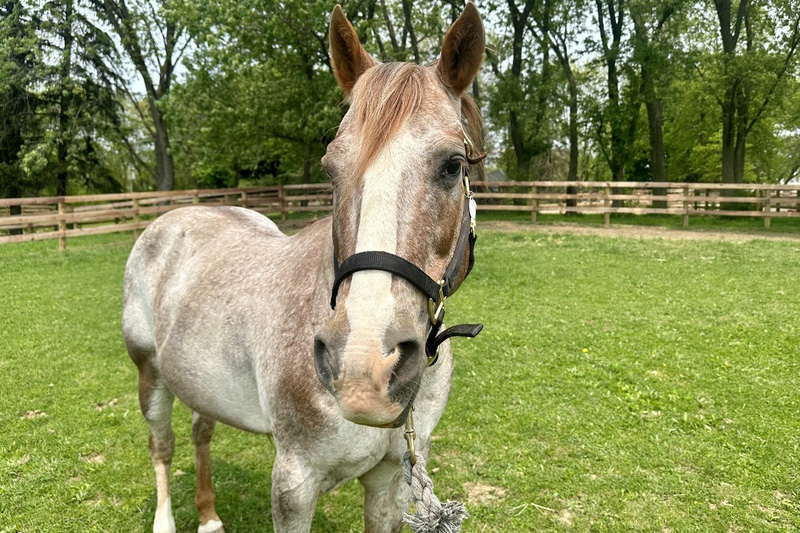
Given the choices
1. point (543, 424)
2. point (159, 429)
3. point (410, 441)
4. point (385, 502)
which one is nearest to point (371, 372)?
point (410, 441)

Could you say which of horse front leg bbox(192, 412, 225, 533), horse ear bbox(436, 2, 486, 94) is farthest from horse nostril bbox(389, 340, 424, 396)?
horse front leg bbox(192, 412, 225, 533)

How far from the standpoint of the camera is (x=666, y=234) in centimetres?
1455

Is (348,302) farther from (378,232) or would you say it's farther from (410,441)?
(410,441)

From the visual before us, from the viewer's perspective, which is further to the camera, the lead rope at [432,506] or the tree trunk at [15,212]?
the tree trunk at [15,212]

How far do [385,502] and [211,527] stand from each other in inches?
63.5

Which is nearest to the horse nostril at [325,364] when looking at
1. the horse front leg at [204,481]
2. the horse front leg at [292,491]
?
the horse front leg at [292,491]

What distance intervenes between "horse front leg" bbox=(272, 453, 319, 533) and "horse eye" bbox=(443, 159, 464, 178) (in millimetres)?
1225

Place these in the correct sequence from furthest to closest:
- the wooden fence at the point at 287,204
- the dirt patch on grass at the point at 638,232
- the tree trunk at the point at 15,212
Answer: the tree trunk at the point at 15,212
the dirt patch on grass at the point at 638,232
the wooden fence at the point at 287,204

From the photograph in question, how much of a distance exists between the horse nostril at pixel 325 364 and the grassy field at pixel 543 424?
2326 mm

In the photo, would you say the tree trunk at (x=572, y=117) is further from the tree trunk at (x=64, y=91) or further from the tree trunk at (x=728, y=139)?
the tree trunk at (x=64, y=91)

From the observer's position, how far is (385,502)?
86.7 inches

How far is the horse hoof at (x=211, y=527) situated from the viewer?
3118mm

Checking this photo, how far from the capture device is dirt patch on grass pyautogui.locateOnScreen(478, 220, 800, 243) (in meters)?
13.7

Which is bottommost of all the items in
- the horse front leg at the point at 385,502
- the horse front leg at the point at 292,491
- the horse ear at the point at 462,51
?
the horse front leg at the point at 385,502
